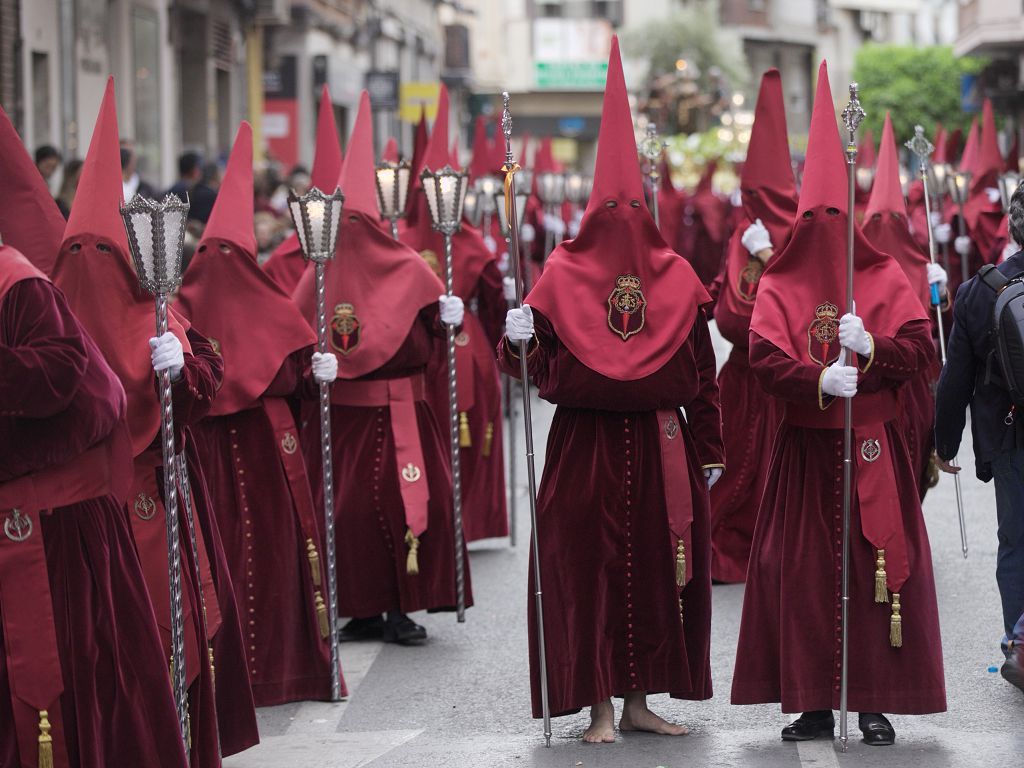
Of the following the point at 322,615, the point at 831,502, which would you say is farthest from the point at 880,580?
the point at 322,615

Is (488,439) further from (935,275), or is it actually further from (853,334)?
(853,334)

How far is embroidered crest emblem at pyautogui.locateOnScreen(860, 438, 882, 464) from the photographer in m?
6.32

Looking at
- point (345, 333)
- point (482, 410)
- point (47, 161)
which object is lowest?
point (482, 410)

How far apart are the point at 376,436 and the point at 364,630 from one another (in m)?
0.95

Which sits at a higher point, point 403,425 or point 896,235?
point 896,235

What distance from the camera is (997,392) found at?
265 inches

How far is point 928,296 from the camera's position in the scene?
9422 mm

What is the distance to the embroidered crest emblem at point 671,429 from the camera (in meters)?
6.48

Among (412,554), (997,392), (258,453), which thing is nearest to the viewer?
(997,392)

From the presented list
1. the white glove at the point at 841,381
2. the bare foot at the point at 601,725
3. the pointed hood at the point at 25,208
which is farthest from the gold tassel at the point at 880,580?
the pointed hood at the point at 25,208

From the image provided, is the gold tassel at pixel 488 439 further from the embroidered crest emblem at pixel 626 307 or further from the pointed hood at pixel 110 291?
the pointed hood at pixel 110 291

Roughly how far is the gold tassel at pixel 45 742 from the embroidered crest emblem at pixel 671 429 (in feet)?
8.05

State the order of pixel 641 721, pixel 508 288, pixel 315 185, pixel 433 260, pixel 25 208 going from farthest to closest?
1. pixel 508 288
2. pixel 433 260
3. pixel 315 185
4. pixel 641 721
5. pixel 25 208

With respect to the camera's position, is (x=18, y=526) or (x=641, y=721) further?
(x=641, y=721)
